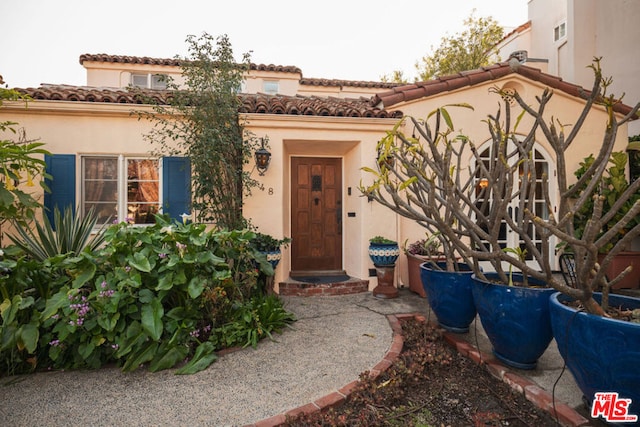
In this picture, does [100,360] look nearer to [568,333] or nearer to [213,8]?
[568,333]

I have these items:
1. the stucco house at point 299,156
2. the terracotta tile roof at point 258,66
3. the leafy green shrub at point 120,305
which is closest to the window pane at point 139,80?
the terracotta tile roof at point 258,66

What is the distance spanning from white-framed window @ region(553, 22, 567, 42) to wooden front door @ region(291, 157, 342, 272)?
32.6ft

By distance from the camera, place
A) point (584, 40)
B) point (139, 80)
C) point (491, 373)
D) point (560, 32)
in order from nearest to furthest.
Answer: point (491, 373) < point (584, 40) < point (560, 32) < point (139, 80)

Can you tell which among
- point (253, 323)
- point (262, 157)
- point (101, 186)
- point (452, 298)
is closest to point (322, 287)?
point (253, 323)

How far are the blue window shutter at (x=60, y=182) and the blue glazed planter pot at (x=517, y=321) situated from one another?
6.28m

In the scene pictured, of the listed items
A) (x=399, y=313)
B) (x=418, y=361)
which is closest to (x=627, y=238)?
(x=418, y=361)

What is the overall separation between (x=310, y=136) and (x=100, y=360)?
14.0 ft

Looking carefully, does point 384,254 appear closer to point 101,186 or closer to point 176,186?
point 176,186

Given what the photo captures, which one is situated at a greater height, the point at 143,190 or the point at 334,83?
the point at 334,83

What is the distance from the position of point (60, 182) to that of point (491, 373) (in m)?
6.67

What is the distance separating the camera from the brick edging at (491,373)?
1.96 meters

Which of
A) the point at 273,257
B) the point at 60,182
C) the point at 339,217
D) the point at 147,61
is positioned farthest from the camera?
the point at 147,61

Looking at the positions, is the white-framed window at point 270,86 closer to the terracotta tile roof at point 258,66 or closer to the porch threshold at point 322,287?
the terracotta tile roof at point 258,66

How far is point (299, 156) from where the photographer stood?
605 centimetres
